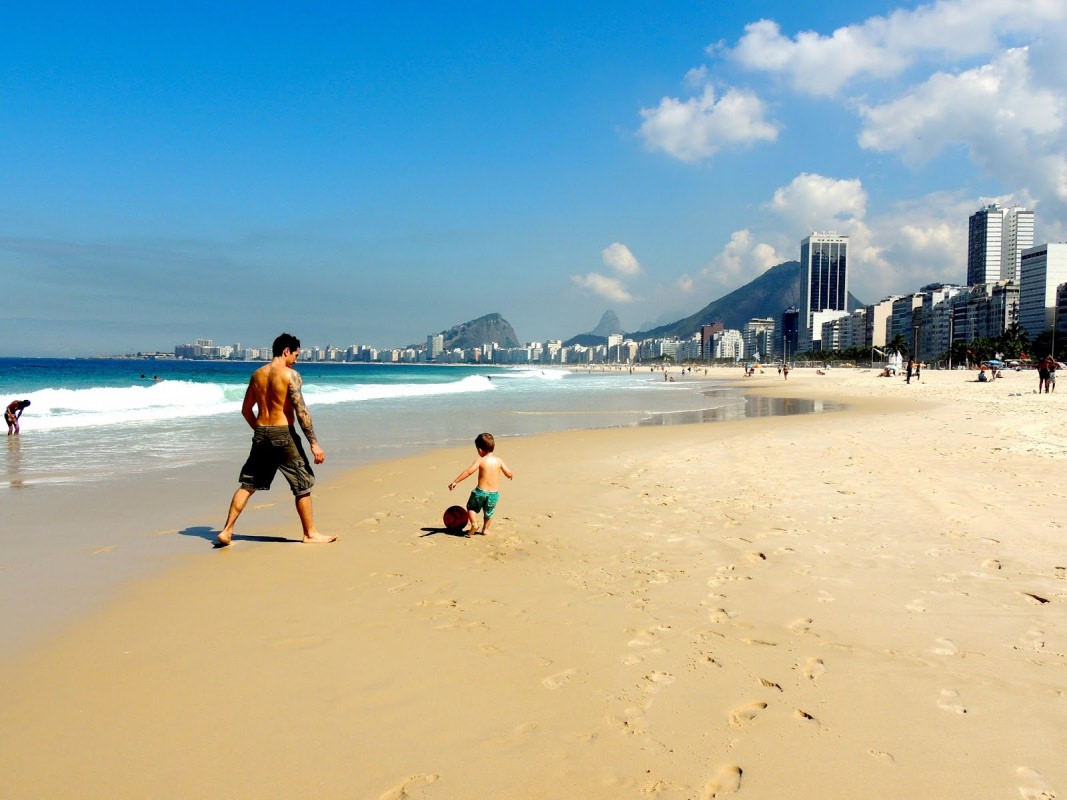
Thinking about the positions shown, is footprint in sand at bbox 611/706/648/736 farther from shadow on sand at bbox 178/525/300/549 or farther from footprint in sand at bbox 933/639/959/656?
shadow on sand at bbox 178/525/300/549

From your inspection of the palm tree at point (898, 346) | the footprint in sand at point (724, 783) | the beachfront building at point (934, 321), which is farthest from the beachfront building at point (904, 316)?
the footprint in sand at point (724, 783)

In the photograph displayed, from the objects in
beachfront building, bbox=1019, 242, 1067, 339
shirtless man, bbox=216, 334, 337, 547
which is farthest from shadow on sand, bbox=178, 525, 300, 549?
beachfront building, bbox=1019, 242, 1067, 339

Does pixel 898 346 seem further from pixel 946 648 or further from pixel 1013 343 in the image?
pixel 946 648

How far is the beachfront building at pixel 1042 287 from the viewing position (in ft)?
457

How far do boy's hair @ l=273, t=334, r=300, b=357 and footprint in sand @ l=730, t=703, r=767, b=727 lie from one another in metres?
4.71

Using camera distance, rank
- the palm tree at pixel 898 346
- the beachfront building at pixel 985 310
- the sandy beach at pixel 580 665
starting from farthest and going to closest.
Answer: the beachfront building at pixel 985 310
the palm tree at pixel 898 346
the sandy beach at pixel 580 665

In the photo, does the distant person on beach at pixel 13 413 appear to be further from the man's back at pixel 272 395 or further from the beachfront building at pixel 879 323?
the beachfront building at pixel 879 323

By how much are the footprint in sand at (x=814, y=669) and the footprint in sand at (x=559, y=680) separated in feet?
3.98

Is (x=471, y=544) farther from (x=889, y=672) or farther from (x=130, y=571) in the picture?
(x=889, y=672)

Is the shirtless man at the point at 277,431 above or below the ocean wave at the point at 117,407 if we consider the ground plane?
above

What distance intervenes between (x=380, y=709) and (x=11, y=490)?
8.64 m

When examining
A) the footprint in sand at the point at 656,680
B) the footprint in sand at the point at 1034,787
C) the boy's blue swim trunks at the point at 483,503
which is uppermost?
the boy's blue swim trunks at the point at 483,503

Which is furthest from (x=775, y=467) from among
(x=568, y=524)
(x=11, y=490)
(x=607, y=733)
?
(x=11, y=490)

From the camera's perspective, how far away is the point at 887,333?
189750mm
